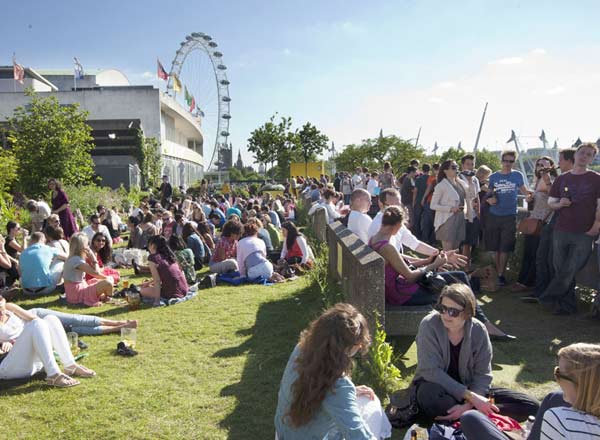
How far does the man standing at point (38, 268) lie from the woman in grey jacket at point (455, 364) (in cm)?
672

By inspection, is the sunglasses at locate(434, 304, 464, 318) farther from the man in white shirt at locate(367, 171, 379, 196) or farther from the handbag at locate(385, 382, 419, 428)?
the man in white shirt at locate(367, 171, 379, 196)

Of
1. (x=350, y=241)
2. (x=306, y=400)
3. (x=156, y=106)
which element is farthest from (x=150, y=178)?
(x=306, y=400)

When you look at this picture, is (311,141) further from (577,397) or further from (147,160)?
(577,397)

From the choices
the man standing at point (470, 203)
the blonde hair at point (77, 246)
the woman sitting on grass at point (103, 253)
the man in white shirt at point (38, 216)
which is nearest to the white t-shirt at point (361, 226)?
the man standing at point (470, 203)

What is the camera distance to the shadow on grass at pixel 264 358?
12.9 feet

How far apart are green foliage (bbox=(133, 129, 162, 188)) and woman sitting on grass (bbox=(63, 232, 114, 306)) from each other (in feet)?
106

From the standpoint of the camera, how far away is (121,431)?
3832mm

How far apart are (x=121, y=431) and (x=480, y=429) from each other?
271 centimetres

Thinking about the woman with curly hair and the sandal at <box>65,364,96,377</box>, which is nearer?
the woman with curly hair

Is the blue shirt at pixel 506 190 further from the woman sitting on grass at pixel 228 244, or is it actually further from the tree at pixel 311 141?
the tree at pixel 311 141

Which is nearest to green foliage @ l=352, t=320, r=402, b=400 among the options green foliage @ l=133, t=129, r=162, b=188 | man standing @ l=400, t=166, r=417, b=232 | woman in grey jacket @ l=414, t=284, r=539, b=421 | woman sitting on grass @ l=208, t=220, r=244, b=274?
woman in grey jacket @ l=414, t=284, r=539, b=421

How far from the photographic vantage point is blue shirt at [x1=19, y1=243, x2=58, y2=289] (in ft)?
25.9

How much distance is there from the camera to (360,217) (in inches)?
269

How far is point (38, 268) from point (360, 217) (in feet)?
17.6
